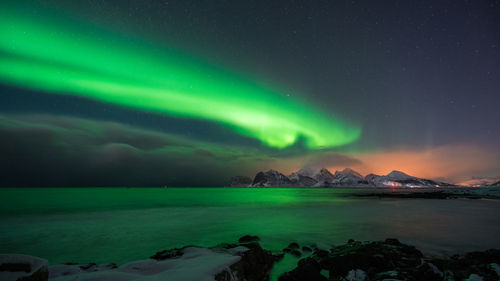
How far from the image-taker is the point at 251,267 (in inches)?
305

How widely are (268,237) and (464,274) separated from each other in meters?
11.7

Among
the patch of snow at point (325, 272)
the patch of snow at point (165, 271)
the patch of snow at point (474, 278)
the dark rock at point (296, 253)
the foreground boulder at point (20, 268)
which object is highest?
the foreground boulder at point (20, 268)

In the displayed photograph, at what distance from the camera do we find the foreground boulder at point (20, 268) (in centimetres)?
324

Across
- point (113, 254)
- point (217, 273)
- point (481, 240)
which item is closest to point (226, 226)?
point (113, 254)

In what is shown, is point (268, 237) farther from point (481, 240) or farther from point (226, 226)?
point (481, 240)

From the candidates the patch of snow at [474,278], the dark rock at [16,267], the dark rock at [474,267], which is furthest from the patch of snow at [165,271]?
the dark rock at [474,267]

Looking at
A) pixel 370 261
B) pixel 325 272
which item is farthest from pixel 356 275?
pixel 325 272

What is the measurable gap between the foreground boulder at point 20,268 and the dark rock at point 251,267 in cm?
346

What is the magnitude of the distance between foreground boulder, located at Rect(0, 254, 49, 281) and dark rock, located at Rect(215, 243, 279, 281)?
11.4 ft

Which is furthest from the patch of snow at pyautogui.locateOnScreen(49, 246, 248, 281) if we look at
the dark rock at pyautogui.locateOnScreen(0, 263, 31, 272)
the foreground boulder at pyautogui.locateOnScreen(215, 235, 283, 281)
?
the dark rock at pyautogui.locateOnScreen(0, 263, 31, 272)

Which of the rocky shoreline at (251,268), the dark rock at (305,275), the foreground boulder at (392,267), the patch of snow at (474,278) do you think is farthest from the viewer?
the dark rock at (305,275)

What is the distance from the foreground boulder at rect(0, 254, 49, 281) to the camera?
3236mm

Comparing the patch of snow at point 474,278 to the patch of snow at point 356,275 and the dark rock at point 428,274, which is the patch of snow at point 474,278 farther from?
the patch of snow at point 356,275

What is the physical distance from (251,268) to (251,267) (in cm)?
3
